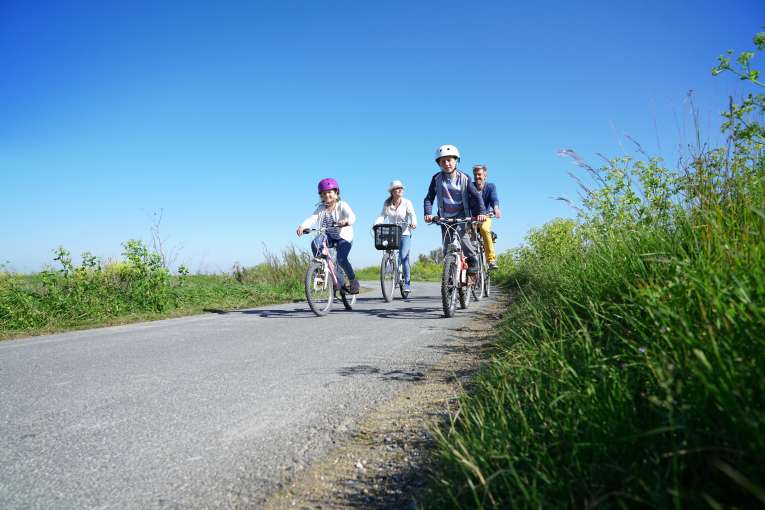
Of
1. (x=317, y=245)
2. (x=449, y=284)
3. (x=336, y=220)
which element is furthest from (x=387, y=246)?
(x=449, y=284)

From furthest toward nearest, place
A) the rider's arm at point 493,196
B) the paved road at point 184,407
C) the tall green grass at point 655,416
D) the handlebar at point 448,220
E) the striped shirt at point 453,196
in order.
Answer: the rider's arm at point 493,196, the striped shirt at point 453,196, the handlebar at point 448,220, the paved road at point 184,407, the tall green grass at point 655,416

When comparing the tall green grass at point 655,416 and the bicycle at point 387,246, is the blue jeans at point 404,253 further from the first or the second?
the tall green grass at point 655,416

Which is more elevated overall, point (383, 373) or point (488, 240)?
point (488, 240)

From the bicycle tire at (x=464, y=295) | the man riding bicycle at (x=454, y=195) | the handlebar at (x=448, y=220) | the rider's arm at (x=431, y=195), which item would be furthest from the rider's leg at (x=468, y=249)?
the rider's arm at (x=431, y=195)

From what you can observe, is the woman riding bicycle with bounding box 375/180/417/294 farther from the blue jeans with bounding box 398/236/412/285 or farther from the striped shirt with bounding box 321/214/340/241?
the striped shirt with bounding box 321/214/340/241

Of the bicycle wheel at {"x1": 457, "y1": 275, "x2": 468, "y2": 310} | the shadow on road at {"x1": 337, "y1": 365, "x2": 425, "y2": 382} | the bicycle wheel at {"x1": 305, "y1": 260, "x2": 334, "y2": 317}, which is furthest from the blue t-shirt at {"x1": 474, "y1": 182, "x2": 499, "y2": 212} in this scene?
the shadow on road at {"x1": 337, "y1": 365, "x2": 425, "y2": 382}

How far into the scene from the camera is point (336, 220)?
29.7 ft

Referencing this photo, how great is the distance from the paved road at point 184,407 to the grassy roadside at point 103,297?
1.66m

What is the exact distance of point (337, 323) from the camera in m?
6.84

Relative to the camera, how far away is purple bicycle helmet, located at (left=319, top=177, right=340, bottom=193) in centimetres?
907

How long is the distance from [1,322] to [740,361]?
896 centimetres

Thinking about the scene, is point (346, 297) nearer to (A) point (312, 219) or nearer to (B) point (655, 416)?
(A) point (312, 219)

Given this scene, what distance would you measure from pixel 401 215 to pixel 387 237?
1.17 m

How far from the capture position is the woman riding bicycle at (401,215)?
10.5 meters
